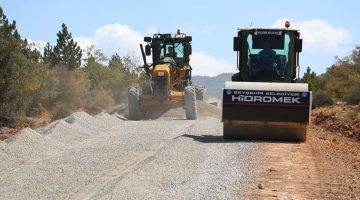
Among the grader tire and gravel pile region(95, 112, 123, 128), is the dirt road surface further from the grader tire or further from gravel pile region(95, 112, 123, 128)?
the grader tire

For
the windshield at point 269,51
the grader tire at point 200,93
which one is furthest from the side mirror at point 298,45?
the grader tire at point 200,93

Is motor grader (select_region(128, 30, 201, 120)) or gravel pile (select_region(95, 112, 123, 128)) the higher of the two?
motor grader (select_region(128, 30, 201, 120))

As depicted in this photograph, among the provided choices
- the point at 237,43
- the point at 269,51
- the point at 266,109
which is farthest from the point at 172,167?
the point at 269,51

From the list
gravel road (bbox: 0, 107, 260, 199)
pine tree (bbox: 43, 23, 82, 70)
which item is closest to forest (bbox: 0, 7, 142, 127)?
pine tree (bbox: 43, 23, 82, 70)

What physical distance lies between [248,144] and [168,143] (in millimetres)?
1971

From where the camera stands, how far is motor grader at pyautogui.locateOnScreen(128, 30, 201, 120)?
85.5 feet

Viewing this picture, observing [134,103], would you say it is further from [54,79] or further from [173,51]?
[54,79]

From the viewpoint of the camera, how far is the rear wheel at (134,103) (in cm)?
2647

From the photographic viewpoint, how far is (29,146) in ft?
50.7

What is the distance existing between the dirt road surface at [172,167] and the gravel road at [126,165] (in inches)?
0.6

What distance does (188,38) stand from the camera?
93.0 ft

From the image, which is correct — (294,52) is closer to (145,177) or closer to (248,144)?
(248,144)

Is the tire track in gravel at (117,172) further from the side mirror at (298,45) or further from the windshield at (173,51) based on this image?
the windshield at (173,51)

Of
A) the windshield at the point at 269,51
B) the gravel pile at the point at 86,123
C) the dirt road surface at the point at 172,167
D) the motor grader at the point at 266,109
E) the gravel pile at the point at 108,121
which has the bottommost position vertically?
the gravel pile at the point at 108,121
